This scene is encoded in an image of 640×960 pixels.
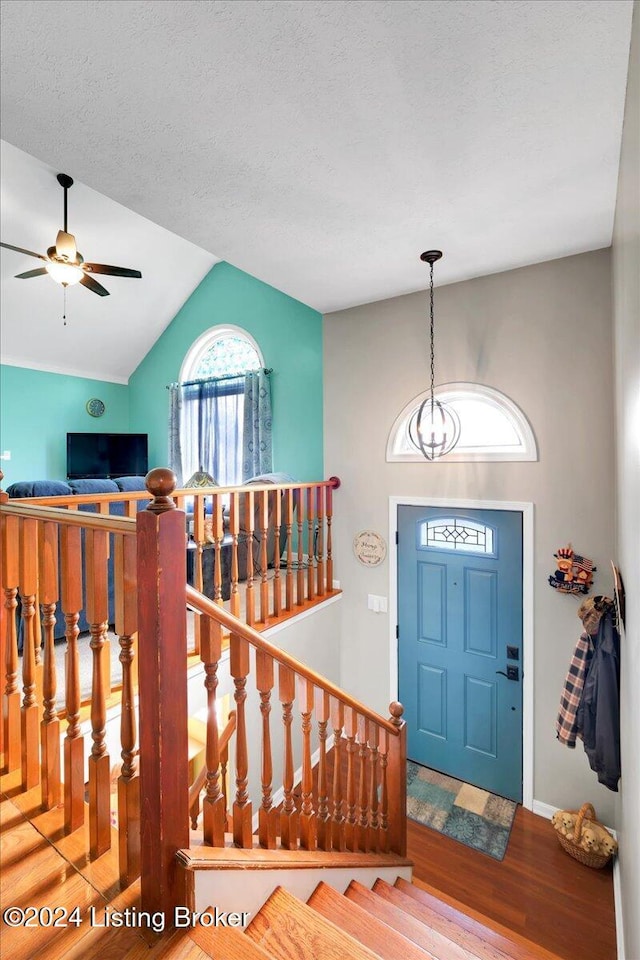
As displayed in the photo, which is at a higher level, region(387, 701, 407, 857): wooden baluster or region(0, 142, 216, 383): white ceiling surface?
region(0, 142, 216, 383): white ceiling surface

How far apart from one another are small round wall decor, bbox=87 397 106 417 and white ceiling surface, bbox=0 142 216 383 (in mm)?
357

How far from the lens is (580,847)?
262 cm

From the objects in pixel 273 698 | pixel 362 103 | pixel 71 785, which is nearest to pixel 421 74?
pixel 362 103

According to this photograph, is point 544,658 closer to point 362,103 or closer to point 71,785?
point 71,785

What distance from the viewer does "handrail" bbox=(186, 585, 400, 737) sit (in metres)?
1.26

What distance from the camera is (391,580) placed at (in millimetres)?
3629

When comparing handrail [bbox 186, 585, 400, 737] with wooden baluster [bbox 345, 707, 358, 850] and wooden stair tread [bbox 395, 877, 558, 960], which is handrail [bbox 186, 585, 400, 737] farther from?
wooden stair tread [bbox 395, 877, 558, 960]

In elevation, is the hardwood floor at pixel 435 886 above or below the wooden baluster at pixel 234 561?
below

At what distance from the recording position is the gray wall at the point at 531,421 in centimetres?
280

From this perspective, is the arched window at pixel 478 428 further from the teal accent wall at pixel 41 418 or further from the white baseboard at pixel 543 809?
the teal accent wall at pixel 41 418

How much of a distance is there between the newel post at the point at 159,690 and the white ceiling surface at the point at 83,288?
14.2 feet

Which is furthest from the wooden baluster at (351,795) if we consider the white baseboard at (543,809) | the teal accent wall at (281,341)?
the teal accent wall at (281,341)

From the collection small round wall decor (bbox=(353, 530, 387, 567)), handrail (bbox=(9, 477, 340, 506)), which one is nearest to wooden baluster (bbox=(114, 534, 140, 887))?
handrail (bbox=(9, 477, 340, 506))

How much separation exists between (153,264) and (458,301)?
3887mm
